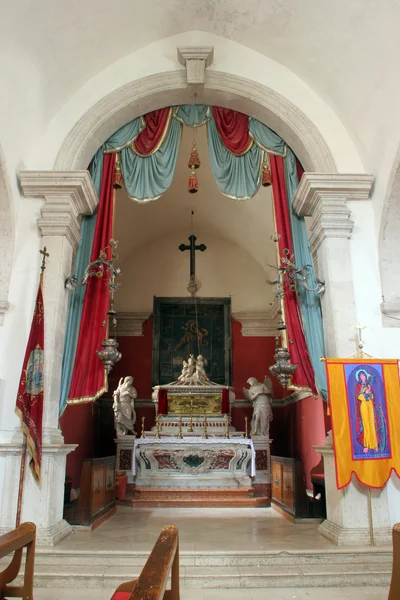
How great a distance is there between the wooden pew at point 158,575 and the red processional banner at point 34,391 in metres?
2.12

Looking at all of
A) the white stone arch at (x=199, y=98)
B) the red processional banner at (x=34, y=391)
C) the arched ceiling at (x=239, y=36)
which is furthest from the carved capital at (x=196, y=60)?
the red processional banner at (x=34, y=391)

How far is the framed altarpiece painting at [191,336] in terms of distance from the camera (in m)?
10.1

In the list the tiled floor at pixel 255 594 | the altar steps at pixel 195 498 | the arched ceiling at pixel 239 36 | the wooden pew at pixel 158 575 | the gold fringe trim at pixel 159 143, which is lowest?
the tiled floor at pixel 255 594

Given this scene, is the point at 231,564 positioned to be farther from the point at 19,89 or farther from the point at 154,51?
the point at 154,51

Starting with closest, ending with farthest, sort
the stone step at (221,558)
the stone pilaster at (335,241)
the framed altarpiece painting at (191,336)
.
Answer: the stone step at (221,558) < the stone pilaster at (335,241) < the framed altarpiece painting at (191,336)

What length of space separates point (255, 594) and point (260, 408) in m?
5.13

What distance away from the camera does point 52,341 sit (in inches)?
190

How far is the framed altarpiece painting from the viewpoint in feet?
33.2

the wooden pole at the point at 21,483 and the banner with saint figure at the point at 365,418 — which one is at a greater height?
the banner with saint figure at the point at 365,418

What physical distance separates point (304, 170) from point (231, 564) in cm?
429

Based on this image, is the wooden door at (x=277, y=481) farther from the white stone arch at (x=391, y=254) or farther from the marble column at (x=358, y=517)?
the white stone arch at (x=391, y=254)

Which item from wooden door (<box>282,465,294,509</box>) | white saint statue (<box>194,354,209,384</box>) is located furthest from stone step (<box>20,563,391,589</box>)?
white saint statue (<box>194,354,209,384</box>)

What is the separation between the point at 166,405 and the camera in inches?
348

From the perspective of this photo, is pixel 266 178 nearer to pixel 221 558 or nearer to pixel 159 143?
pixel 159 143
